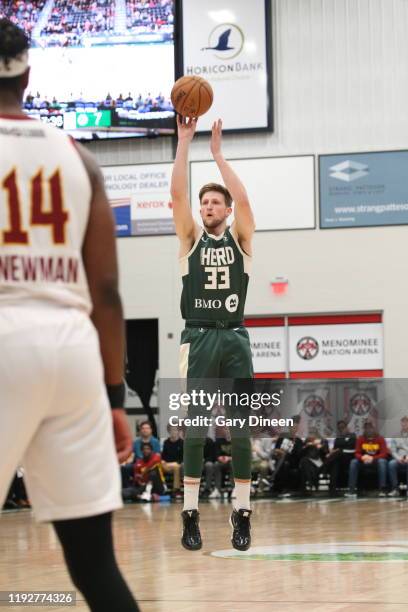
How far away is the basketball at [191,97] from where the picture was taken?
22.5ft

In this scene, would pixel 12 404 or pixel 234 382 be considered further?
pixel 234 382

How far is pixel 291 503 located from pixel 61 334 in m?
13.7

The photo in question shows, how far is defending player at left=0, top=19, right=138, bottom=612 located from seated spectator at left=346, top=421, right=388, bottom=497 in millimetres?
14847

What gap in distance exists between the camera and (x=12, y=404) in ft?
8.25

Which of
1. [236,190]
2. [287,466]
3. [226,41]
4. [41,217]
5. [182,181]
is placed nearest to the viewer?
[41,217]

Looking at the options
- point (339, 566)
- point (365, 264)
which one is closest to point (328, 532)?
point (339, 566)

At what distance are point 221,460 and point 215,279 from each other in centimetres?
1076

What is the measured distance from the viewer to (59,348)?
252 cm

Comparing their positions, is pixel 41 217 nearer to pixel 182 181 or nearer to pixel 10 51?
pixel 10 51

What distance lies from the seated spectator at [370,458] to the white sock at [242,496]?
1067 centimetres

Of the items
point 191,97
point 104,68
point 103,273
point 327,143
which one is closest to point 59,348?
point 103,273

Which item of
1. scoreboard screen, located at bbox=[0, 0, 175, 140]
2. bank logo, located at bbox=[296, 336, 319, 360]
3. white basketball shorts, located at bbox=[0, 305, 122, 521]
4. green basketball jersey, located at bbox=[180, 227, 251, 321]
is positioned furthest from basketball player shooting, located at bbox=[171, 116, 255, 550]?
scoreboard screen, located at bbox=[0, 0, 175, 140]

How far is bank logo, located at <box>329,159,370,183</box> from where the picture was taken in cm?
2070

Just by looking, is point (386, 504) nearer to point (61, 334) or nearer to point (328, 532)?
point (328, 532)
